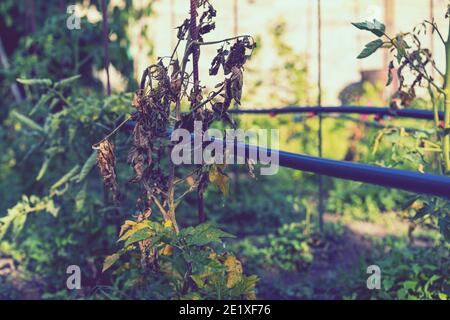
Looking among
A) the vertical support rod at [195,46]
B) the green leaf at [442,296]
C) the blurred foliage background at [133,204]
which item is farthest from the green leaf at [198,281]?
the green leaf at [442,296]

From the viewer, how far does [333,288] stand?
3264mm

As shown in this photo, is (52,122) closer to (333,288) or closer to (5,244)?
(5,244)

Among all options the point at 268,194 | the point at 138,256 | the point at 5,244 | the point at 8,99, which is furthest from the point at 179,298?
the point at 8,99

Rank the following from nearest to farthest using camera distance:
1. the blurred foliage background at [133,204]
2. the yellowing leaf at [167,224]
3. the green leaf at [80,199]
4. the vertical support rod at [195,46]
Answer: the vertical support rod at [195,46] < the yellowing leaf at [167,224] < the blurred foliage background at [133,204] < the green leaf at [80,199]

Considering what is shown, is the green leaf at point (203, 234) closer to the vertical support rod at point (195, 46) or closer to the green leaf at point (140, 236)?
the green leaf at point (140, 236)

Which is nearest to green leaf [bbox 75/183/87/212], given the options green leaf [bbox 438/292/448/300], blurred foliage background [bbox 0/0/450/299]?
blurred foliage background [bbox 0/0/450/299]

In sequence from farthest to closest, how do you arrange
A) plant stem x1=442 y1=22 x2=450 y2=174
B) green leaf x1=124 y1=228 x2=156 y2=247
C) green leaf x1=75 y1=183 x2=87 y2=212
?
green leaf x1=75 y1=183 x2=87 y2=212 < plant stem x1=442 y1=22 x2=450 y2=174 < green leaf x1=124 y1=228 x2=156 y2=247

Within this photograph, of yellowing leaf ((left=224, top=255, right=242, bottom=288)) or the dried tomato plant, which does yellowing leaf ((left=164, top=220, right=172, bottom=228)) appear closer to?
the dried tomato plant

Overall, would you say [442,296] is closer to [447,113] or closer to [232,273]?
[447,113]

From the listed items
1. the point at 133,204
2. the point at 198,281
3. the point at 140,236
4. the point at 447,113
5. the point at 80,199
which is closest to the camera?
the point at 140,236

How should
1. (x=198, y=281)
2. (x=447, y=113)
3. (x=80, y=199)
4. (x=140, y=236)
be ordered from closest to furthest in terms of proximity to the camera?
(x=140, y=236) → (x=198, y=281) → (x=447, y=113) → (x=80, y=199)

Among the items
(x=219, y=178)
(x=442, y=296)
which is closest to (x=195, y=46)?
(x=219, y=178)

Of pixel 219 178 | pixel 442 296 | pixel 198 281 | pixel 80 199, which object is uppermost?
pixel 219 178

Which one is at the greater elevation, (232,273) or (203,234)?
(203,234)
